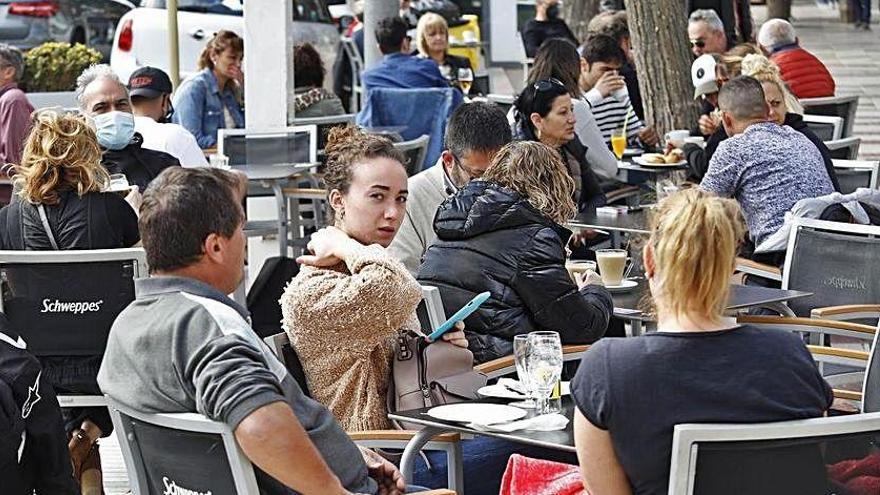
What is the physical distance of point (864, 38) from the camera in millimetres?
33938

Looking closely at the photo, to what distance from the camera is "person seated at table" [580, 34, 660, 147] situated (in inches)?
379

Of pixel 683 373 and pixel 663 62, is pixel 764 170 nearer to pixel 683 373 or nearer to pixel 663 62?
pixel 663 62

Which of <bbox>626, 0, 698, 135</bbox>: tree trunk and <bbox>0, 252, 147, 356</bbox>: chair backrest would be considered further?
<bbox>626, 0, 698, 135</bbox>: tree trunk

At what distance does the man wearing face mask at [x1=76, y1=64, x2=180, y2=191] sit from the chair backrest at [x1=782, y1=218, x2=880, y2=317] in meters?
2.63

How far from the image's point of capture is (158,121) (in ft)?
26.2

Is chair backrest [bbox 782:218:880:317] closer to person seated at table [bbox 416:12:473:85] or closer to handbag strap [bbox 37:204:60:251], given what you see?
handbag strap [bbox 37:204:60:251]

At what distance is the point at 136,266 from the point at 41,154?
0.69 meters

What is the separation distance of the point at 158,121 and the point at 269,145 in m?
1.00

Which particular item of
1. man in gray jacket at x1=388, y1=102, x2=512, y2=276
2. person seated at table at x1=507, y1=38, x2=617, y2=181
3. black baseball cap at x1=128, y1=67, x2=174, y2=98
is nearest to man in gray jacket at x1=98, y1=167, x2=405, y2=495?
man in gray jacket at x1=388, y1=102, x2=512, y2=276

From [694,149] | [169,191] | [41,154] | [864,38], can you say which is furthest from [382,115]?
[864,38]

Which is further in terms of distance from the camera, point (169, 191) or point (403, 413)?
point (403, 413)

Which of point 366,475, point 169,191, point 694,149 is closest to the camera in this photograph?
point 169,191

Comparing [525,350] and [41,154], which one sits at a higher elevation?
[41,154]

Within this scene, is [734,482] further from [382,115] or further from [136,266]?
[382,115]
